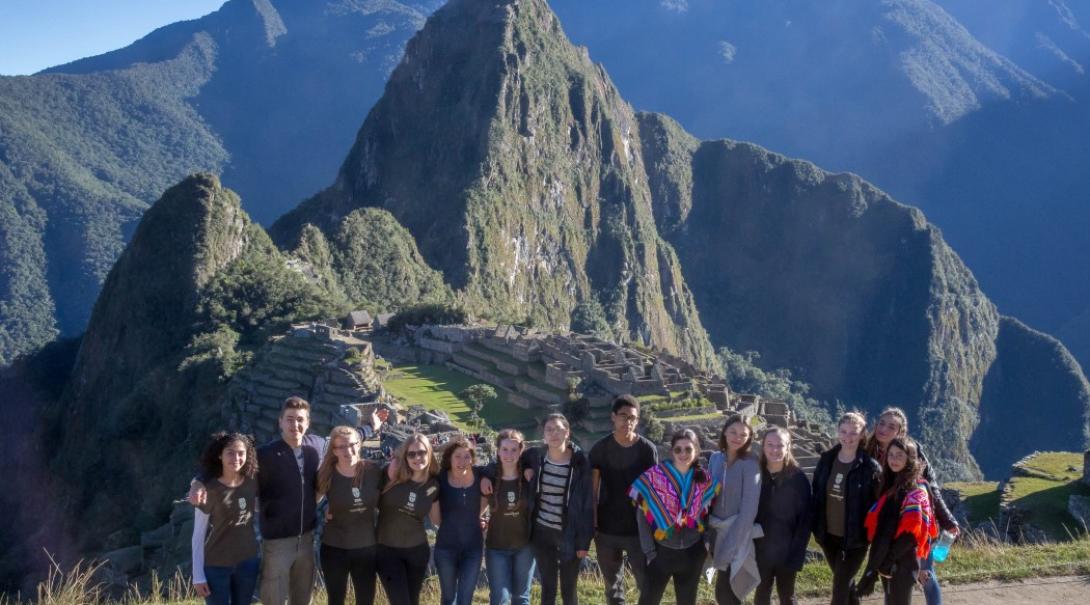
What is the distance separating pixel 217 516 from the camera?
6.95 meters

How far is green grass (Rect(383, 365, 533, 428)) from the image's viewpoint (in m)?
32.5

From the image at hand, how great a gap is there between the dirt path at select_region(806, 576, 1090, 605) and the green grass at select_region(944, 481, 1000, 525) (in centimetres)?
1242

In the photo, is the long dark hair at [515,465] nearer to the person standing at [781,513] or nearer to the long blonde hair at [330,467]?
the long blonde hair at [330,467]

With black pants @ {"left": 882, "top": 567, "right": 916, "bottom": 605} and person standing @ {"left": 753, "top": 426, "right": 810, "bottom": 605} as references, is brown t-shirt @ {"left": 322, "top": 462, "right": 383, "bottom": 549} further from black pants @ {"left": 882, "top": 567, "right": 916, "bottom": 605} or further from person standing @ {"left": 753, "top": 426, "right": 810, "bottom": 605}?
black pants @ {"left": 882, "top": 567, "right": 916, "bottom": 605}

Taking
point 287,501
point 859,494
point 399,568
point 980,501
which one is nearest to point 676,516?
point 859,494

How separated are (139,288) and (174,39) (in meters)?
153

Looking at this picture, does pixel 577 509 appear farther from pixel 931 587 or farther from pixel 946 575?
pixel 946 575

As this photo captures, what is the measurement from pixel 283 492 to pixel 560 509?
7.73ft

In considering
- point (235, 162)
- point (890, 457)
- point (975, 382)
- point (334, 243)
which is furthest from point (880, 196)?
point (890, 457)

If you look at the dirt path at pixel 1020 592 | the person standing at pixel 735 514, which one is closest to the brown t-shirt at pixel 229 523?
the person standing at pixel 735 514

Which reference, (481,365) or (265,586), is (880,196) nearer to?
(481,365)

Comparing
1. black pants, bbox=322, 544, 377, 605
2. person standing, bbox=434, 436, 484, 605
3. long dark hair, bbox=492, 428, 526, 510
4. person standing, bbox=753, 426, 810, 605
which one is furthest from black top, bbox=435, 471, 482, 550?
person standing, bbox=753, 426, 810, 605

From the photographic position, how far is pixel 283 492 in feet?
24.0

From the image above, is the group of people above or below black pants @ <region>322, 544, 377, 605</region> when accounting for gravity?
above
